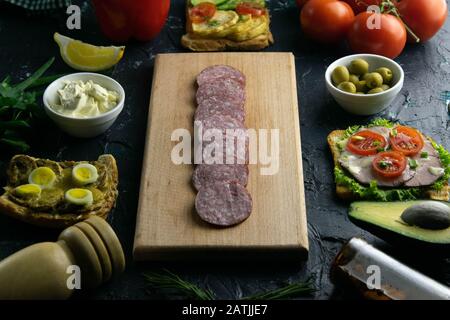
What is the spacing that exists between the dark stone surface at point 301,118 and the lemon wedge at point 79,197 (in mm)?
161

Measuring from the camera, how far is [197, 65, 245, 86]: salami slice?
3.43 meters

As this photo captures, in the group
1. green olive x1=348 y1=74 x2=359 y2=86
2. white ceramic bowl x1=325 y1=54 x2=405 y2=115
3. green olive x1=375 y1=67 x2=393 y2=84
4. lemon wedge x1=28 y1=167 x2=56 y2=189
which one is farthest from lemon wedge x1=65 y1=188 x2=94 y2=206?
green olive x1=375 y1=67 x2=393 y2=84

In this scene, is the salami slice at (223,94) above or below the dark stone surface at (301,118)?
above

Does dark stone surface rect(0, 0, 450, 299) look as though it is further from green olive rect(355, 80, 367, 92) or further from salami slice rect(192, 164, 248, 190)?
salami slice rect(192, 164, 248, 190)

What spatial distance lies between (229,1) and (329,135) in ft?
3.81

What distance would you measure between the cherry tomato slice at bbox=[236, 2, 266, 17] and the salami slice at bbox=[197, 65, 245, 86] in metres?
0.57

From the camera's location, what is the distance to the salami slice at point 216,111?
127 inches

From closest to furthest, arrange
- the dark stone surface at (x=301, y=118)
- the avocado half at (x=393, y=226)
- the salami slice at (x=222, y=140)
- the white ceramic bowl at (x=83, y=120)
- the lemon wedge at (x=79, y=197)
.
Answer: the avocado half at (x=393, y=226), the dark stone surface at (x=301, y=118), the lemon wedge at (x=79, y=197), the salami slice at (x=222, y=140), the white ceramic bowl at (x=83, y=120)

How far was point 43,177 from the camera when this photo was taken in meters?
2.90

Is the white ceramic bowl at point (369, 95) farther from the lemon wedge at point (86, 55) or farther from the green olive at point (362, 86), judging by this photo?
the lemon wedge at point (86, 55)

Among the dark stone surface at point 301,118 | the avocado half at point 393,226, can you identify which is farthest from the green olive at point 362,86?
the avocado half at point 393,226

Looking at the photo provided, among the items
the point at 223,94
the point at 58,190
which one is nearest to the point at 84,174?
the point at 58,190

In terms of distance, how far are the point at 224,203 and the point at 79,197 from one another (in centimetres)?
58
